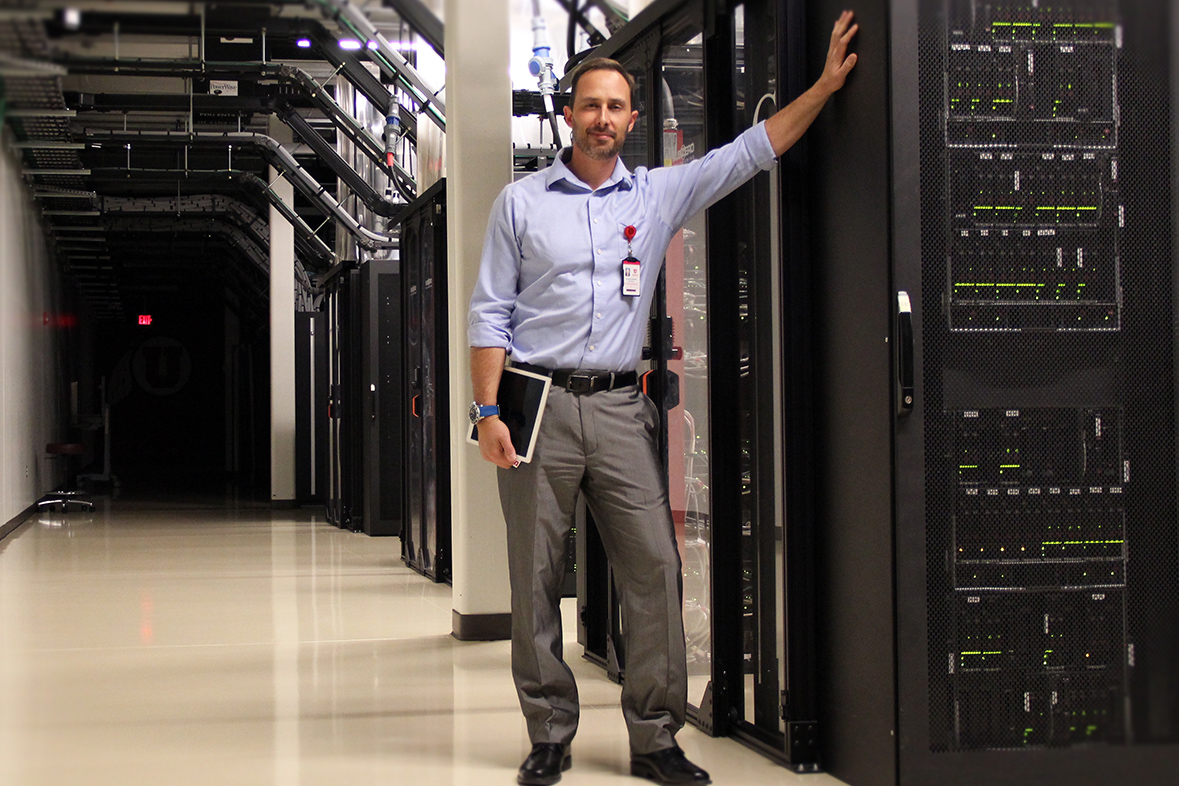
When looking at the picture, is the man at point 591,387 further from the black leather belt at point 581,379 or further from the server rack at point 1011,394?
the server rack at point 1011,394

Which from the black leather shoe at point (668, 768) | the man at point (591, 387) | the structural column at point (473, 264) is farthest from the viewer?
the structural column at point (473, 264)

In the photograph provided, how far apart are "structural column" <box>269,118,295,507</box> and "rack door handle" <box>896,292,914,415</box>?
36.5 ft

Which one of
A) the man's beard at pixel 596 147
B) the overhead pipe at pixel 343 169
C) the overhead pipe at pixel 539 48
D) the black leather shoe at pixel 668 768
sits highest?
the overhead pipe at pixel 343 169

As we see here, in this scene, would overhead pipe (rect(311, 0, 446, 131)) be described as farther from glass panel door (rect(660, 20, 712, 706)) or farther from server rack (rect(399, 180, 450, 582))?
server rack (rect(399, 180, 450, 582))

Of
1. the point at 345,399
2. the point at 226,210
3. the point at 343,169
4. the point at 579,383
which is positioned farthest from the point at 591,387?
the point at 226,210

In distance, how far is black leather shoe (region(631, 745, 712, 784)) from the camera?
278 cm

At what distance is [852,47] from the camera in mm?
2721

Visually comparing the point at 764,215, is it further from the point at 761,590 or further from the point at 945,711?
the point at 945,711

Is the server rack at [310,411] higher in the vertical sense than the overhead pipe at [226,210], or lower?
lower

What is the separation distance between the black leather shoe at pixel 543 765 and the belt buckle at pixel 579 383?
0.90 meters

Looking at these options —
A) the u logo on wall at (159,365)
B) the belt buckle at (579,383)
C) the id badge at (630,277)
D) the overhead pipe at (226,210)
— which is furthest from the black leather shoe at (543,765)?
the u logo on wall at (159,365)

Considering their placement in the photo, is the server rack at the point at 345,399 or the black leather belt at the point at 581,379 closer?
the black leather belt at the point at 581,379

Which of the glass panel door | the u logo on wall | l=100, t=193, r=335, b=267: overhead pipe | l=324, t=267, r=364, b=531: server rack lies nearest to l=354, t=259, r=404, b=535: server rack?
l=324, t=267, r=364, b=531: server rack

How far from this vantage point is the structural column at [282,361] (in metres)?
12.9
